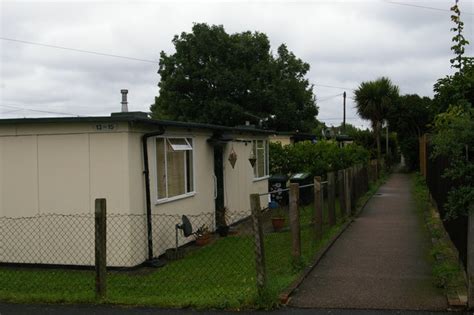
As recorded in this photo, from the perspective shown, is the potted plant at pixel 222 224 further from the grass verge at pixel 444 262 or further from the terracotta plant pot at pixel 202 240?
the grass verge at pixel 444 262

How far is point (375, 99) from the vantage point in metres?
39.1

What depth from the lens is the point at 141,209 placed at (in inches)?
408

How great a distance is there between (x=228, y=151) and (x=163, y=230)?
4959 millimetres

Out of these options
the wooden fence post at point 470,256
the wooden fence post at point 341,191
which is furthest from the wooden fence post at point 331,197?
the wooden fence post at point 470,256

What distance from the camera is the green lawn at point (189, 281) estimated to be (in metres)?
6.36

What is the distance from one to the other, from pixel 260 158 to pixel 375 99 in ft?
71.3

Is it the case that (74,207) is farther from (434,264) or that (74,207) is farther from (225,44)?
(225,44)

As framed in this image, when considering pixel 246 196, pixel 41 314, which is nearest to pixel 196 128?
pixel 246 196

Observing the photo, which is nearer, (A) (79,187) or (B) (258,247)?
(B) (258,247)

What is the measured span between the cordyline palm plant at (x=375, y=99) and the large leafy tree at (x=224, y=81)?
4.93 metres

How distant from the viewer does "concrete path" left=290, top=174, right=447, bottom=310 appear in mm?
6324

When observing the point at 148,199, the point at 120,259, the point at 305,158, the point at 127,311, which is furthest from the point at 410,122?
the point at 127,311

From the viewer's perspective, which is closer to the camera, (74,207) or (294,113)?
(74,207)

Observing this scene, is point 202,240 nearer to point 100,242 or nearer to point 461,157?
point 100,242
